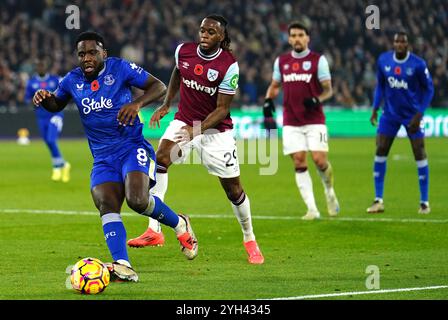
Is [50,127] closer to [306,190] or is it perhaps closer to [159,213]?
[306,190]

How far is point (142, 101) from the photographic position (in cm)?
980

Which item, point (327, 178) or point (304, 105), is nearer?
A: point (304, 105)

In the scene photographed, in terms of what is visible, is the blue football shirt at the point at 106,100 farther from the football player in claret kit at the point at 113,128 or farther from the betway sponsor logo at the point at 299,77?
the betway sponsor logo at the point at 299,77

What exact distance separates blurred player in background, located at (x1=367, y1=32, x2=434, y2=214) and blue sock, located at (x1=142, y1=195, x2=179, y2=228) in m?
6.21

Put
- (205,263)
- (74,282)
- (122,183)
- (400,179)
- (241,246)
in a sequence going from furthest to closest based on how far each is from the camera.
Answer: (400,179) → (241,246) → (205,263) → (122,183) → (74,282)

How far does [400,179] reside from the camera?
22266 mm

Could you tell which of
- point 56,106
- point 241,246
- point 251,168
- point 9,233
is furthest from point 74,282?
point 251,168

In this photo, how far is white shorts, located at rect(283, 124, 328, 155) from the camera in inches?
607

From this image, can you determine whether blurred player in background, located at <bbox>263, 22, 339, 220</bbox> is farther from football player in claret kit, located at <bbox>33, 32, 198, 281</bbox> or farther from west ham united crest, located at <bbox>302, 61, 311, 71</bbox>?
football player in claret kit, located at <bbox>33, 32, 198, 281</bbox>

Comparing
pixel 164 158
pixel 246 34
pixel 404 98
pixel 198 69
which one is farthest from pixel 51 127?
pixel 246 34

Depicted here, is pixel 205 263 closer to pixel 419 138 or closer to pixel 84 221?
pixel 84 221

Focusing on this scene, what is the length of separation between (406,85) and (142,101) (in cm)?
721

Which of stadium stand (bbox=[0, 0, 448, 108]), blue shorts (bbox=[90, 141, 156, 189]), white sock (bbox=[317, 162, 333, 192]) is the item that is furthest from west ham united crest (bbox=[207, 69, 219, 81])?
stadium stand (bbox=[0, 0, 448, 108])
